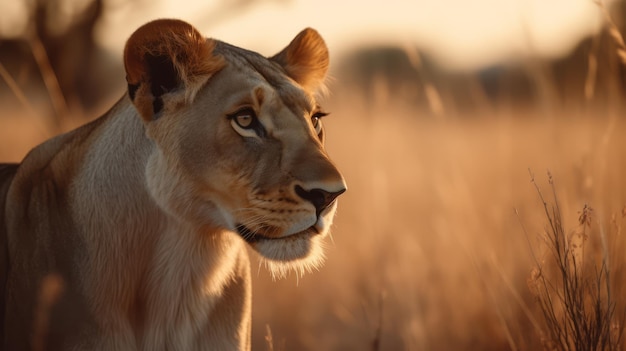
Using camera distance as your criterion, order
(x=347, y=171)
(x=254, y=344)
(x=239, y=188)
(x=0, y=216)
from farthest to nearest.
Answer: (x=347, y=171) < (x=254, y=344) < (x=0, y=216) < (x=239, y=188)

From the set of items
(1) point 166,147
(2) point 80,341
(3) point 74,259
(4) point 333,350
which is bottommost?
(4) point 333,350

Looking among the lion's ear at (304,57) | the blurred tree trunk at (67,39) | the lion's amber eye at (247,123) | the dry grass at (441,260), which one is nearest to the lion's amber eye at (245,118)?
the lion's amber eye at (247,123)

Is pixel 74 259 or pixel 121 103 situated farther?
pixel 121 103

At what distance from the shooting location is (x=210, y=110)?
110 inches

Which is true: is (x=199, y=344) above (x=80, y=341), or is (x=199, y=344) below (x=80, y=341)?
below

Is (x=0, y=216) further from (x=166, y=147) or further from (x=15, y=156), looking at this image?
(x=15, y=156)

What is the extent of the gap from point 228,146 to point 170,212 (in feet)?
0.97

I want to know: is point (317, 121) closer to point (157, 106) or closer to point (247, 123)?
point (247, 123)

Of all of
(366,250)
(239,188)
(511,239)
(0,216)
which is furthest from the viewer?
(366,250)

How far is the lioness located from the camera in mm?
2678

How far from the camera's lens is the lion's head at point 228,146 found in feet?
8.55

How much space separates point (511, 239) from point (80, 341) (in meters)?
3.22

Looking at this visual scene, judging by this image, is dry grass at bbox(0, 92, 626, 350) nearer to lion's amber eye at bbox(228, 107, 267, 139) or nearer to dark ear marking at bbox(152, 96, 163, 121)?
lion's amber eye at bbox(228, 107, 267, 139)

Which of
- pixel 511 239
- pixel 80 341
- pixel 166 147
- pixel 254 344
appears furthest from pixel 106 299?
pixel 511 239
